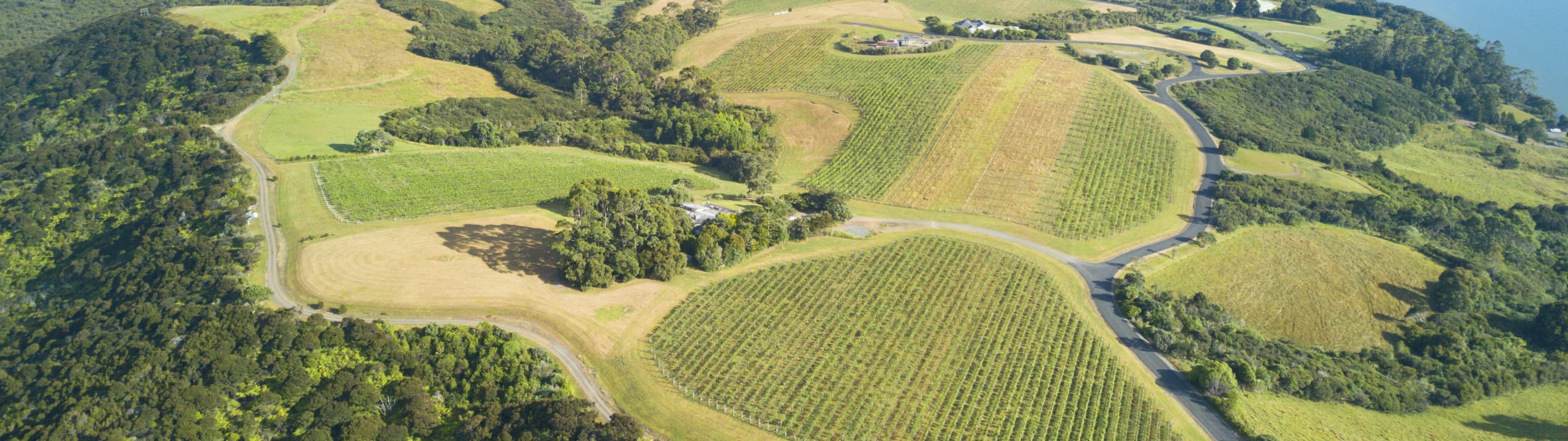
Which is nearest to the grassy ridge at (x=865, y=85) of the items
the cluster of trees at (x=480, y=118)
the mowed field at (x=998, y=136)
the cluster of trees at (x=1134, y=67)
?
the mowed field at (x=998, y=136)

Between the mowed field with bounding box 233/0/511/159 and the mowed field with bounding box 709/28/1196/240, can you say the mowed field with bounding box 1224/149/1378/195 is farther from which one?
the mowed field with bounding box 233/0/511/159

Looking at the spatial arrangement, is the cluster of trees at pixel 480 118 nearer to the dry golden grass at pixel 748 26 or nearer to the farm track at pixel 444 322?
the dry golden grass at pixel 748 26

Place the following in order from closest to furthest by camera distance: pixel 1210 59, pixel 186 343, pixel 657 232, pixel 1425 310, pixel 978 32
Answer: pixel 186 343
pixel 657 232
pixel 1425 310
pixel 1210 59
pixel 978 32

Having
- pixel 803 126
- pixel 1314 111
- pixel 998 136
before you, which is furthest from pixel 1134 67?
pixel 803 126

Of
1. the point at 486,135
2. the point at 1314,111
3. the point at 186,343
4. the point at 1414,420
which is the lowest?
the point at 186,343

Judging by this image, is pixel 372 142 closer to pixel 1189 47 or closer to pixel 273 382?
pixel 273 382

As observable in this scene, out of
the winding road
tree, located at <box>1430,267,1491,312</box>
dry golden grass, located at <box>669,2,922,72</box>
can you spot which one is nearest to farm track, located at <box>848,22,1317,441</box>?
the winding road
